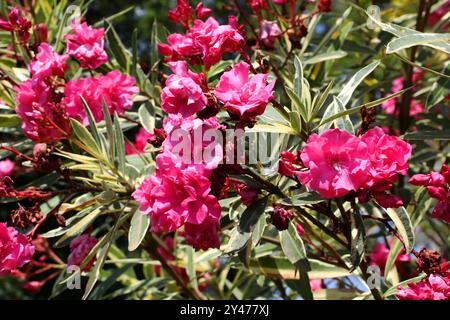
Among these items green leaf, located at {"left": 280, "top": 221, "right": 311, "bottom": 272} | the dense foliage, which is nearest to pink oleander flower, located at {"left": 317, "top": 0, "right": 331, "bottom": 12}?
the dense foliage

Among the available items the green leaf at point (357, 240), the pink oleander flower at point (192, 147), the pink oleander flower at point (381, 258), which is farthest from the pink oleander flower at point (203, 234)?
the pink oleander flower at point (381, 258)

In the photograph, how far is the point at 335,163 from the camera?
113 centimetres

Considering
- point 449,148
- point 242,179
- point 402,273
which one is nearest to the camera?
point 242,179

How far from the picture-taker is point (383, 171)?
114 centimetres

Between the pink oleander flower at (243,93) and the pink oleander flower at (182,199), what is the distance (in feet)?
0.41

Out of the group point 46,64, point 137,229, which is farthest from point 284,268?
point 46,64

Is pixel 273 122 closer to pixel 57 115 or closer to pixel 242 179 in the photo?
pixel 242 179

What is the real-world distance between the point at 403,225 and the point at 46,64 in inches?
33.6

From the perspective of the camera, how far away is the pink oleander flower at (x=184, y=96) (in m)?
1.17

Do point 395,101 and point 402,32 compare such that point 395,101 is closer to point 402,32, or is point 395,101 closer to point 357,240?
point 402,32

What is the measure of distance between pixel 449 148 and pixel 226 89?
1375 millimetres

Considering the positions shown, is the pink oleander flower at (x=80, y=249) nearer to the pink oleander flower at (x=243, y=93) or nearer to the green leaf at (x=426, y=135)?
the pink oleander flower at (x=243, y=93)
